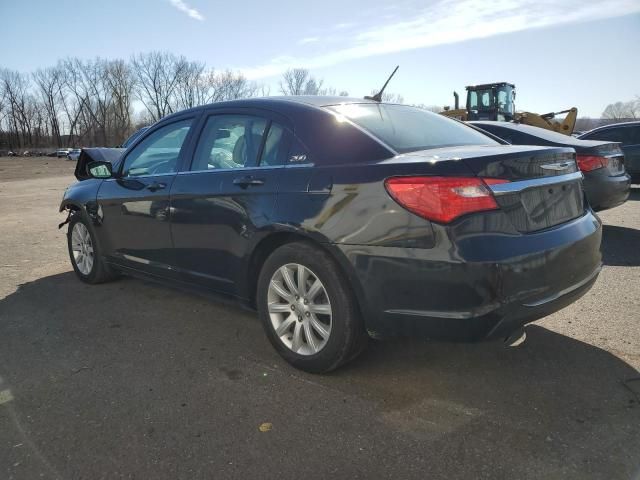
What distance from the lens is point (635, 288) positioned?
14.8 ft

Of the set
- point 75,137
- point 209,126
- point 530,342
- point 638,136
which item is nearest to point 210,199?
point 209,126

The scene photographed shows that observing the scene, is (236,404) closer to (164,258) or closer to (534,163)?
(164,258)

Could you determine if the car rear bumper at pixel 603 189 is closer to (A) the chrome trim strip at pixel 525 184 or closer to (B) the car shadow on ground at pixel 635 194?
(A) the chrome trim strip at pixel 525 184

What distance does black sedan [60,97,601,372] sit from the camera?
8.07 feet

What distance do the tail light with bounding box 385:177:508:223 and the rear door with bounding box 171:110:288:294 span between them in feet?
3.14

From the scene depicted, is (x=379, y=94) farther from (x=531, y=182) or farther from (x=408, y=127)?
(x=531, y=182)

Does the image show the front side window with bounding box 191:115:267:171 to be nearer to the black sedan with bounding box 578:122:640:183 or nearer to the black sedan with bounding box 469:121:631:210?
the black sedan with bounding box 469:121:631:210

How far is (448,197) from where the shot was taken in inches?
96.7

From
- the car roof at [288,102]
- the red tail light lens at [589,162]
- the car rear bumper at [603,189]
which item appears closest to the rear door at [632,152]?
the car rear bumper at [603,189]

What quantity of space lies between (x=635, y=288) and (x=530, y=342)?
175cm

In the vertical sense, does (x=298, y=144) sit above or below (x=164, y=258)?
above

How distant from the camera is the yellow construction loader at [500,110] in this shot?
19.7 metres

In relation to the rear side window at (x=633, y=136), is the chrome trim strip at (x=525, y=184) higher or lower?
lower

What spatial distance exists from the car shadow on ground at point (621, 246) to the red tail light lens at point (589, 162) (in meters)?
0.95
